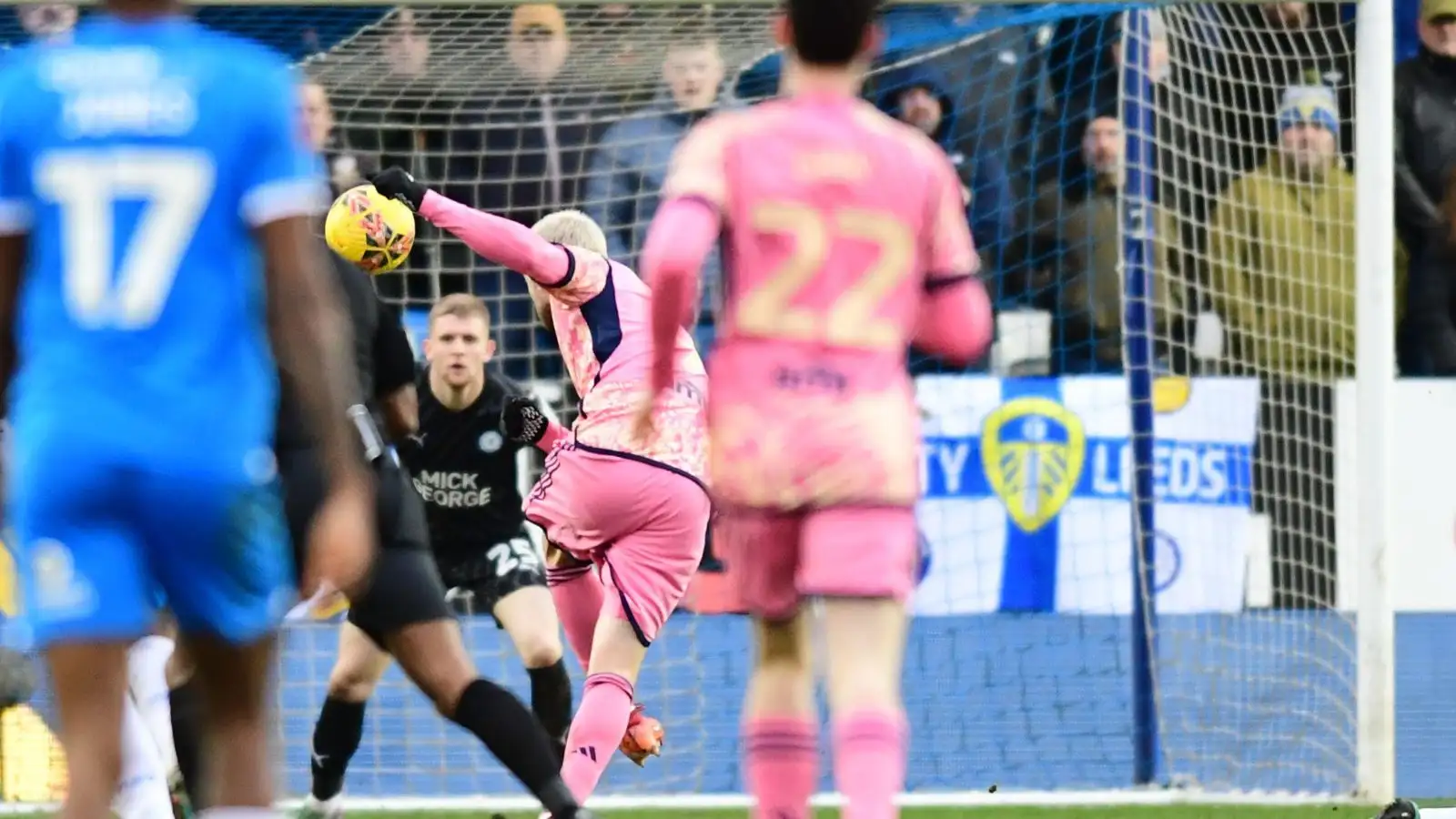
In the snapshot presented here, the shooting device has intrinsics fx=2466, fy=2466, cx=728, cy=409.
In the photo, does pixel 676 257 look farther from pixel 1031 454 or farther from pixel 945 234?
pixel 1031 454

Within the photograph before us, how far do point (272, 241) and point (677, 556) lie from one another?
3656 mm

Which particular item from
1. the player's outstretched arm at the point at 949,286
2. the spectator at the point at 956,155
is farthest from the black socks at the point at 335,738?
the spectator at the point at 956,155

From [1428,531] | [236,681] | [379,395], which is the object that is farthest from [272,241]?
[1428,531]

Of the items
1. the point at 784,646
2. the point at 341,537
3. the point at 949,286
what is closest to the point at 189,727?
the point at 784,646

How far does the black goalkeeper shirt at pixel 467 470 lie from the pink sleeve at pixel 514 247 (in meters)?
1.86

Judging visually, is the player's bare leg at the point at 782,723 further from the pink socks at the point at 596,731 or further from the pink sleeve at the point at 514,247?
the pink sleeve at the point at 514,247

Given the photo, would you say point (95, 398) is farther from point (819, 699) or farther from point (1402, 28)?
point (1402, 28)

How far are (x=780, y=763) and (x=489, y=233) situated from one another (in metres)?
2.43

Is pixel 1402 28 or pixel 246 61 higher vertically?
pixel 1402 28

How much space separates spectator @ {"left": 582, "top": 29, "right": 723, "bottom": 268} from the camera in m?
10.5

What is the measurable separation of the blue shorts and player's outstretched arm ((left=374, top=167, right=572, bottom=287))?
318cm

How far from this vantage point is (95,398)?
12.4ft

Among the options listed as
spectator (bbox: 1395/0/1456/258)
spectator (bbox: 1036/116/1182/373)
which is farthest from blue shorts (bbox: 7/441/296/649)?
spectator (bbox: 1395/0/1456/258)

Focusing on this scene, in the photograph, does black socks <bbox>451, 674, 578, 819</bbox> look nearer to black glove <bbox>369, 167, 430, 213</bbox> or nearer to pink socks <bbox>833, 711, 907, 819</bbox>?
black glove <bbox>369, 167, 430, 213</bbox>
